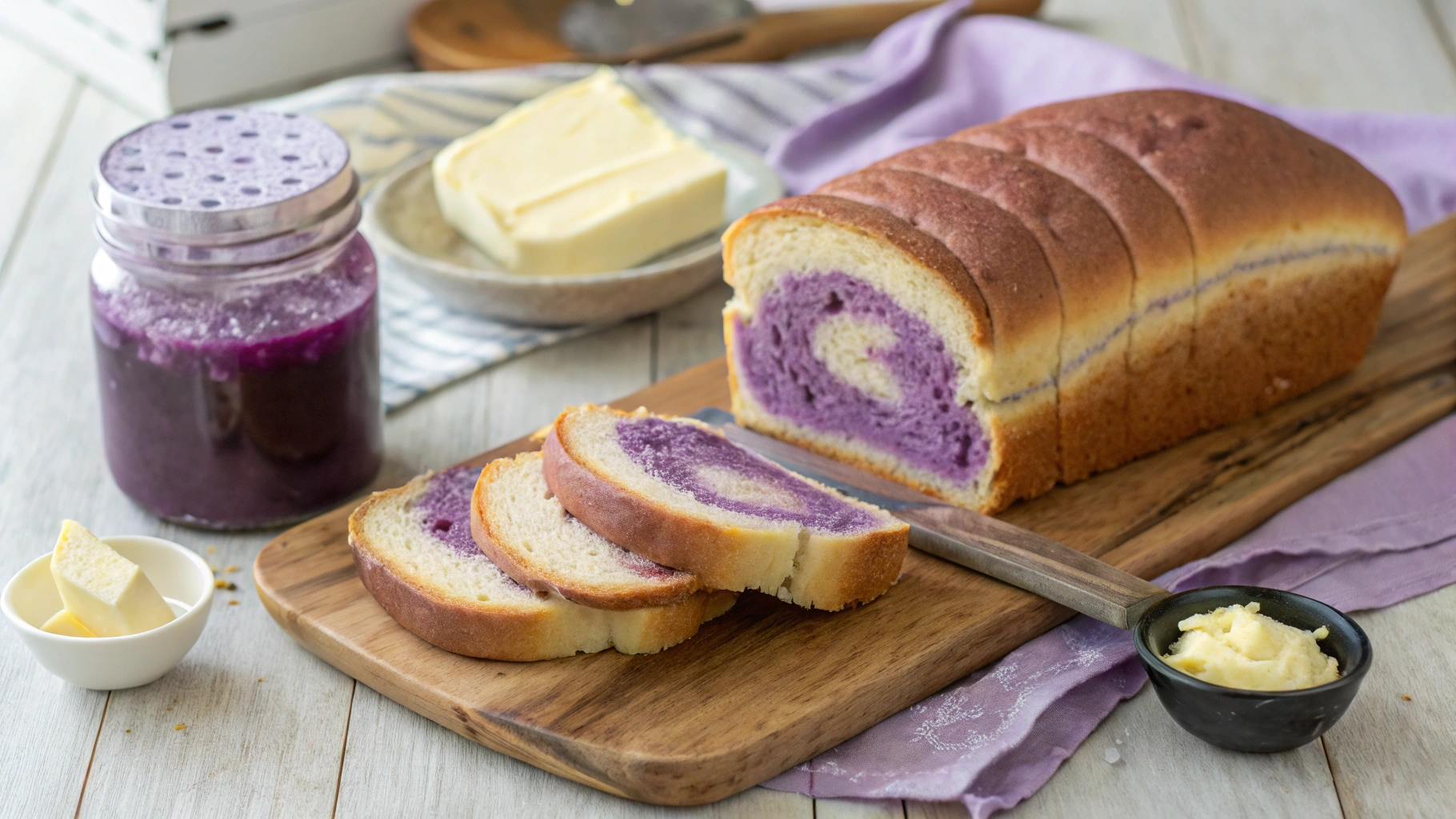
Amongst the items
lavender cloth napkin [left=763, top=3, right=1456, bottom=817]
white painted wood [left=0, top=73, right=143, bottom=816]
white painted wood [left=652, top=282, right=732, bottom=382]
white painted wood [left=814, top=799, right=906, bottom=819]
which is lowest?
white painted wood [left=0, top=73, right=143, bottom=816]

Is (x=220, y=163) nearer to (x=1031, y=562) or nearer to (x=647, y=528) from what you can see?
(x=647, y=528)

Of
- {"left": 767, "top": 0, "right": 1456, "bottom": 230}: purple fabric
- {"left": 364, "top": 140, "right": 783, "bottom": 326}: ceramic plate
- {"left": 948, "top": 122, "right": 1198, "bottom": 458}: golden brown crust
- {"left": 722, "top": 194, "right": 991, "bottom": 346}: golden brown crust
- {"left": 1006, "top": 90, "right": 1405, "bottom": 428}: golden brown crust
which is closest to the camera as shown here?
{"left": 722, "top": 194, "right": 991, "bottom": 346}: golden brown crust

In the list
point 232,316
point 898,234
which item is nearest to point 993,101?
point 898,234

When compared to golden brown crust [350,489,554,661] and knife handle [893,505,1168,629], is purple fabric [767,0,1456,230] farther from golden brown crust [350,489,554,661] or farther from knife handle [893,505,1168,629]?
golden brown crust [350,489,554,661]

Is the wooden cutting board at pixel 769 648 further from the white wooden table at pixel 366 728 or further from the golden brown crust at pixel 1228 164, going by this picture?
the golden brown crust at pixel 1228 164

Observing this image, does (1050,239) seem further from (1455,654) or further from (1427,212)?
(1427,212)

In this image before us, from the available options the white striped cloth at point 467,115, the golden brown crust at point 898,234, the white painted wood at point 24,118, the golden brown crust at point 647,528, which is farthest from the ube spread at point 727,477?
the white painted wood at point 24,118

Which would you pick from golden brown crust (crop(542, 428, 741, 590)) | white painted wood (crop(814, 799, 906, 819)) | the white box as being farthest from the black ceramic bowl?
the white box
